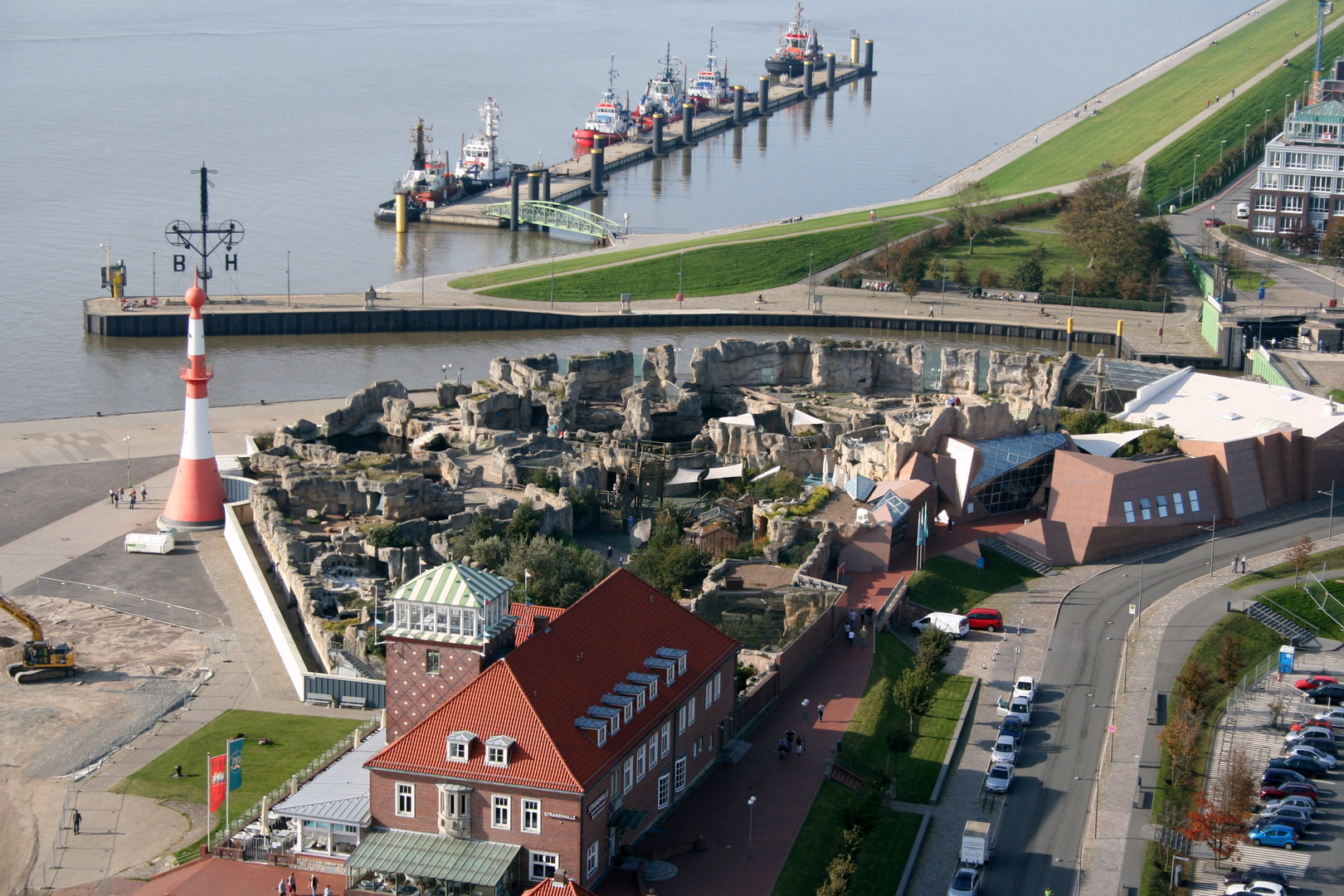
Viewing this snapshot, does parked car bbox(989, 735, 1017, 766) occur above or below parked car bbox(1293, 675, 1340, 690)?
below

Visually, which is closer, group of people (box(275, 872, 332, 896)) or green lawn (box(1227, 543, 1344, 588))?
group of people (box(275, 872, 332, 896))

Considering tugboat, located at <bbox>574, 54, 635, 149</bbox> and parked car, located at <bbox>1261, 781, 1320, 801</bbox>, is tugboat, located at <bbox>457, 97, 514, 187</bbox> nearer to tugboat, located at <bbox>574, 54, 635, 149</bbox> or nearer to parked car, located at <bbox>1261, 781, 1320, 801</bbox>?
tugboat, located at <bbox>574, 54, 635, 149</bbox>

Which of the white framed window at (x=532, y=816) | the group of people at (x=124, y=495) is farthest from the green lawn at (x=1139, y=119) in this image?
the white framed window at (x=532, y=816)

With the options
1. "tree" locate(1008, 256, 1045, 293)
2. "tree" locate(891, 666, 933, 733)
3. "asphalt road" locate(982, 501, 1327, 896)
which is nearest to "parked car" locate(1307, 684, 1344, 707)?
"asphalt road" locate(982, 501, 1327, 896)

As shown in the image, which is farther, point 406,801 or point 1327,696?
point 1327,696

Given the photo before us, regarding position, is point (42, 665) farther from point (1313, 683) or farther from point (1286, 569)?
point (1286, 569)

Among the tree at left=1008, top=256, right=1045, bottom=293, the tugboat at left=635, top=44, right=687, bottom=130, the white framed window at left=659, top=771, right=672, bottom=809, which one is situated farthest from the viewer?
the tugboat at left=635, top=44, right=687, bottom=130

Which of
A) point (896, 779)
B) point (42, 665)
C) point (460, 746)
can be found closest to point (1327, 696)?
point (896, 779)
